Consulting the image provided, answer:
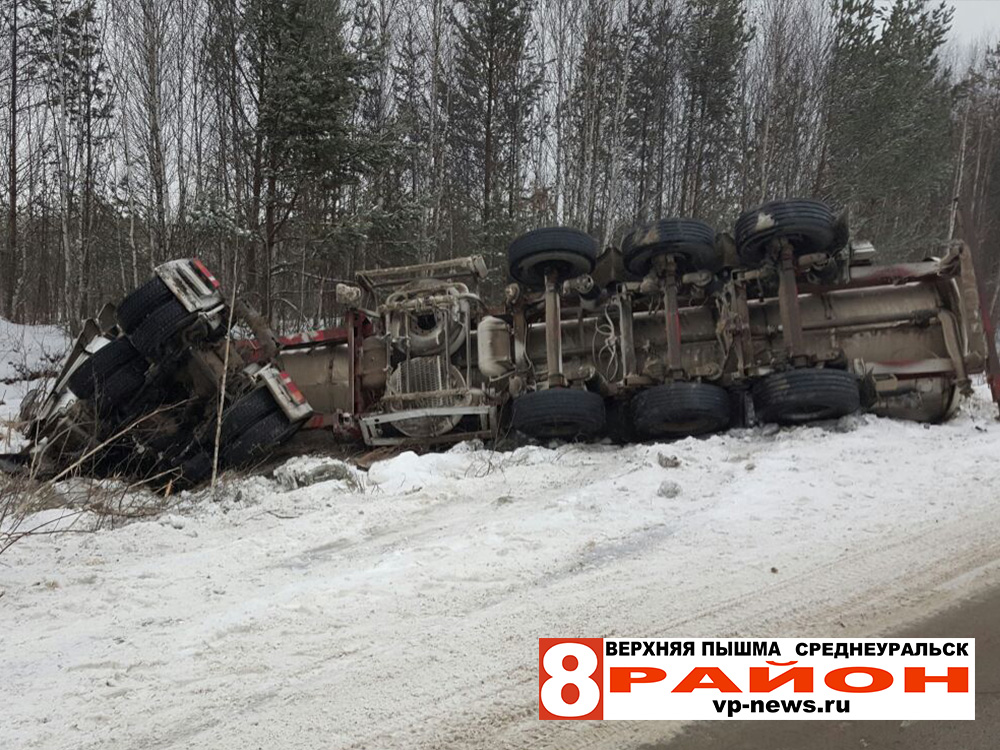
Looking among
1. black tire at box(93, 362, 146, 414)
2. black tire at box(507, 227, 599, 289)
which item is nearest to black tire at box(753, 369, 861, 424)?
black tire at box(507, 227, 599, 289)

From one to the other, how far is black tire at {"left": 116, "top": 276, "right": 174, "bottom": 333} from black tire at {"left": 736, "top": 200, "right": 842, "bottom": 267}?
16.5 feet

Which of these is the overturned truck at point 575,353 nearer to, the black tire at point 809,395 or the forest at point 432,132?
the black tire at point 809,395

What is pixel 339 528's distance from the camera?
3.89 metres

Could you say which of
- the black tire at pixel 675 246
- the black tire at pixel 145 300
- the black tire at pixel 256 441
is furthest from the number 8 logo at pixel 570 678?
the black tire at pixel 145 300

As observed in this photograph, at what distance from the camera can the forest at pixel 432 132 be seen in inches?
500

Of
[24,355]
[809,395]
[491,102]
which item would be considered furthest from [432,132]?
[809,395]

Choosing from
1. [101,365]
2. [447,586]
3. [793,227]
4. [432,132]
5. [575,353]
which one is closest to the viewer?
[447,586]

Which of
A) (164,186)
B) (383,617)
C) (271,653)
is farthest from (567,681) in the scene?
(164,186)

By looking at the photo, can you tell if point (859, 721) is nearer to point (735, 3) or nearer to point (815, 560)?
point (815, 560)

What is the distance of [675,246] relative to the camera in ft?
20.4

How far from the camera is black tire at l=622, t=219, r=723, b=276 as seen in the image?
622cm

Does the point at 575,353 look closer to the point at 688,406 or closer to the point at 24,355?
the point at 688,406

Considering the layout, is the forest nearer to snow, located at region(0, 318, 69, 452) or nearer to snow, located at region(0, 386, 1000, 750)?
snow, located at region(0, 318, 69, 452)

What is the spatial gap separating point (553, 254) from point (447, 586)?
413cm
